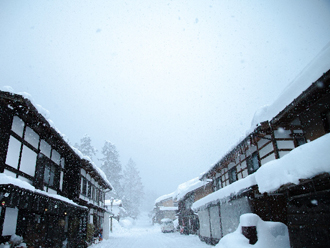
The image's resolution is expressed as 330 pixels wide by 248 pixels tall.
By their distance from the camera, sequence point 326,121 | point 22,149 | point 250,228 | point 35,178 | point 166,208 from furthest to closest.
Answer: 1. point 166,208
2. point 35,178
3. point 22,149
4. point 250,228
5. point 326,121

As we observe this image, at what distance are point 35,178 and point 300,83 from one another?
1190cm

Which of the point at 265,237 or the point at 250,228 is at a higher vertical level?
the point at 250,228

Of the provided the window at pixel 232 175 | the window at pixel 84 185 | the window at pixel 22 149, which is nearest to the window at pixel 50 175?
the window at pixel 22 149

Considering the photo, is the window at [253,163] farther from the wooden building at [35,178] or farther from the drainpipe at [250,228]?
the wooden building at [35,178]

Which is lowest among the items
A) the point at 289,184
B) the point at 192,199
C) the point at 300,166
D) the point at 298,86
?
the point at 192,199

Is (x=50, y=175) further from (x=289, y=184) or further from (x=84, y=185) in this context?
(x=289, y=184)

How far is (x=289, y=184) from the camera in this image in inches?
Answer: 235

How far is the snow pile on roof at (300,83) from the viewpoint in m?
6.13

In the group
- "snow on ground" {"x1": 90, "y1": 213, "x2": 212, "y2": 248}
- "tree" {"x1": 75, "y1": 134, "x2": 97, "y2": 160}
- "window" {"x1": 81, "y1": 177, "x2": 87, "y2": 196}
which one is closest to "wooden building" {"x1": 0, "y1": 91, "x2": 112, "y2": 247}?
"window" {"x1": 81, "y1": 177, "x2": 87, "y2": 196}

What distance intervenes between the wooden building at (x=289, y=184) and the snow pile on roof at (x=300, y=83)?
3cm

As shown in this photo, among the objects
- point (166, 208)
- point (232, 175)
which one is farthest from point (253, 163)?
point (166, 208)

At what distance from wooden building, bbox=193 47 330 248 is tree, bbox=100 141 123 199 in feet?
106

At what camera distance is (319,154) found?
15.9 ft

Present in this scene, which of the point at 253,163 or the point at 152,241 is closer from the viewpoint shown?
the point at 253,163
